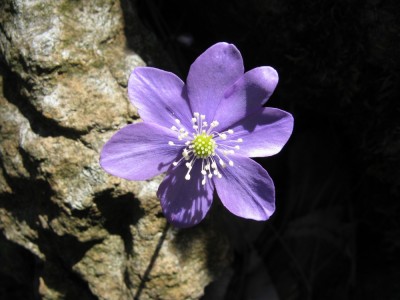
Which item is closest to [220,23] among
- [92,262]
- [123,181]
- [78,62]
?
[78,62]

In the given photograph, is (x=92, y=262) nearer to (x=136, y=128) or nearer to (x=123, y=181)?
(x=123, y=181)

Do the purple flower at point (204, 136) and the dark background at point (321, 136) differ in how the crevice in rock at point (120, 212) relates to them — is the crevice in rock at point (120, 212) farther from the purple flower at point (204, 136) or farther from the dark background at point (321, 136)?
the dark background at point (321, 136)

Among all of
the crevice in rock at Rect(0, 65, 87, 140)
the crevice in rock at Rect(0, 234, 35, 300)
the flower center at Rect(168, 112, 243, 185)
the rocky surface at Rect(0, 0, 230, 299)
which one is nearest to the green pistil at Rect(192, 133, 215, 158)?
the flower center at Rect(168, 112, 243, 185)

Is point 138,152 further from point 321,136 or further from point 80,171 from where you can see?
point 321,136

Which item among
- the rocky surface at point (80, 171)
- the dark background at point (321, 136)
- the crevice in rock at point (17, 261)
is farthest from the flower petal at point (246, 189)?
the crevice in rock at point (17, 261)

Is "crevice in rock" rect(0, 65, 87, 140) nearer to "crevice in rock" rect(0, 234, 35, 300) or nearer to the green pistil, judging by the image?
the green pistil

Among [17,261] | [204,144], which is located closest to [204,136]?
[204,144]
